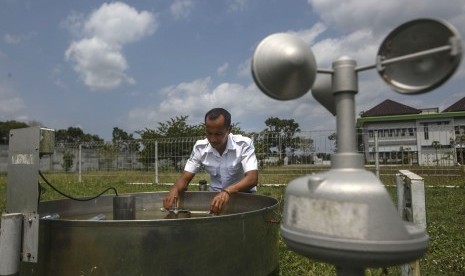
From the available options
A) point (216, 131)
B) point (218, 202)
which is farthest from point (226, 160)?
point (218, 202)

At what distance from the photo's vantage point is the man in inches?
115

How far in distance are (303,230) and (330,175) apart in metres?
0.12

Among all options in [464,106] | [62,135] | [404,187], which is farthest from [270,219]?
[62,135]

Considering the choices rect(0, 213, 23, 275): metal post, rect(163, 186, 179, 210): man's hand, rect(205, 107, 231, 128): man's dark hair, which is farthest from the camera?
rect(163, 186, 179, 210): man's hand

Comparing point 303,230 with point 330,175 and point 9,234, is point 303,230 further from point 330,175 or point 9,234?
point 9,234

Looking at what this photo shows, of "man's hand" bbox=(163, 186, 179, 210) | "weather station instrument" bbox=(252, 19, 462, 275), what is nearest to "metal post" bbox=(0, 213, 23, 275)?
"weather station instrument" bbox=(252, 19, 462, 275)

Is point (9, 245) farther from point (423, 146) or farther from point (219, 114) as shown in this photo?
point (423, 146)

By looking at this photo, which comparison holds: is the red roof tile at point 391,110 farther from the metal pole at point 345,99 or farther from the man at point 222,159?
the metal pole at point 345,99

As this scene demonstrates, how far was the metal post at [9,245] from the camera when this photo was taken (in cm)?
164

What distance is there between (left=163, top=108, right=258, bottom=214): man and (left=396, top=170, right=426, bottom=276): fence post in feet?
3.91

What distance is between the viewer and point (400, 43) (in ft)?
2.61

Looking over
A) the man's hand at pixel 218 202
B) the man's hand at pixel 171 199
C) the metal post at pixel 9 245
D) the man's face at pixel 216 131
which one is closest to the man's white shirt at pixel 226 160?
the man's face at pixel 216 131

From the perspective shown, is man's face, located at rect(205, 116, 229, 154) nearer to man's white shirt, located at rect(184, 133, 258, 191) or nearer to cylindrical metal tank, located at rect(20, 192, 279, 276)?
man's white shirt, located at rect(184, 133, 258, 191)

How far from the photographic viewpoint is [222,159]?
3.27 m
